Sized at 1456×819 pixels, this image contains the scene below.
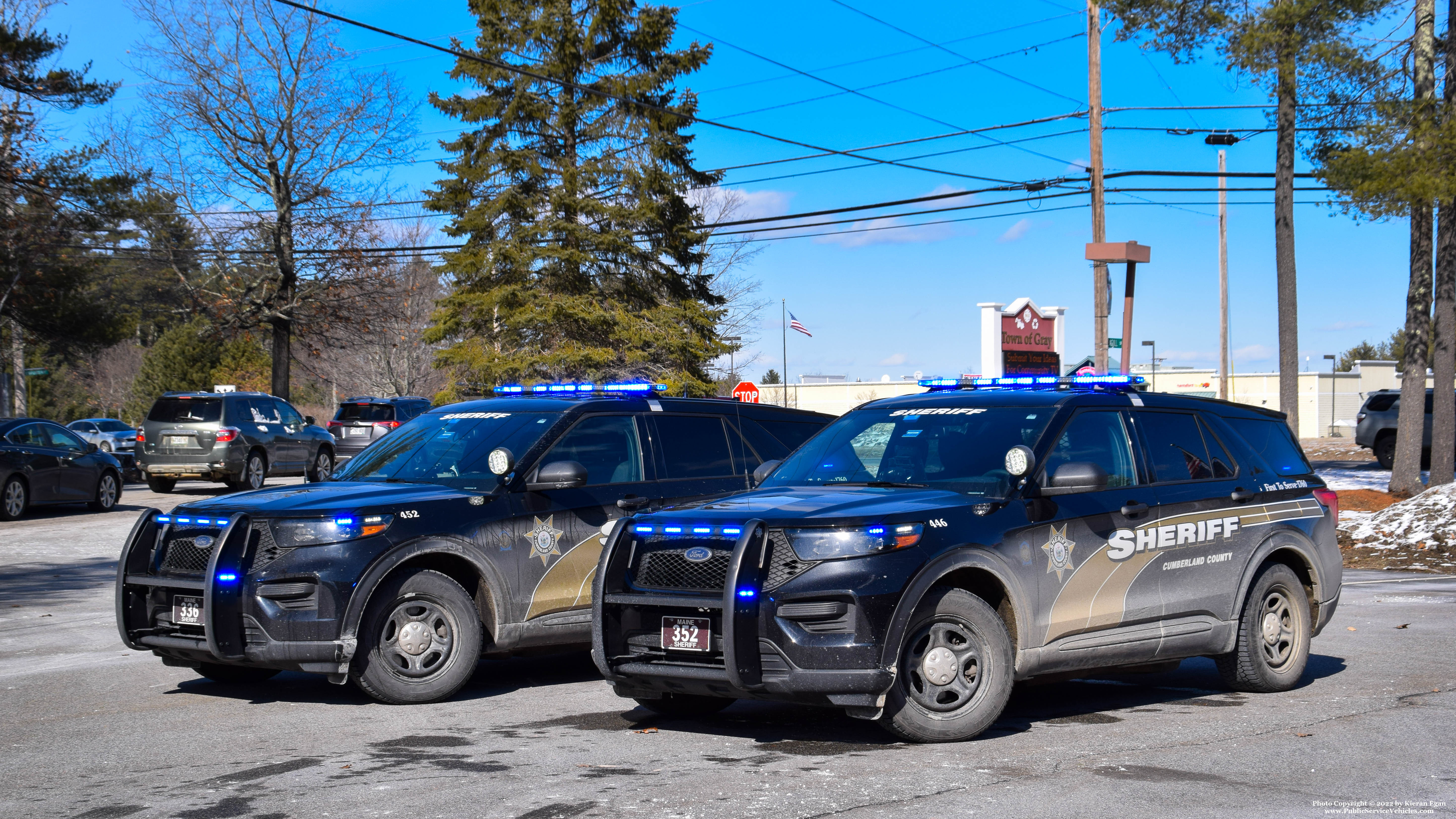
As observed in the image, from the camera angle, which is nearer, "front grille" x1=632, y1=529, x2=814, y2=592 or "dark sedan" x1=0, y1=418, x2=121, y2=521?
"front grille" x1=632, y1=529, x2=814, y2=592

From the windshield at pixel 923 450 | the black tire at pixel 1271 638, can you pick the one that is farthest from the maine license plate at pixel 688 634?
the black tire at pixel 1271 638

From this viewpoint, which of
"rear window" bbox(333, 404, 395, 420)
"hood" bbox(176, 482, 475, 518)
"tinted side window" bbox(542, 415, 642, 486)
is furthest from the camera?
"rear window" bbox(333, 404, 395, 420)

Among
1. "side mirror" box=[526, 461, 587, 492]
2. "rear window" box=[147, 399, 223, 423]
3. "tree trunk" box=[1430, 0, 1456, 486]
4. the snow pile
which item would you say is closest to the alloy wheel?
"side mirror" box=[526, 461, 587, 492]

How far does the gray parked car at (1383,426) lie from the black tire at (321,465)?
23664 millimetres

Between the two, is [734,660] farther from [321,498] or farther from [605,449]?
[605,449]

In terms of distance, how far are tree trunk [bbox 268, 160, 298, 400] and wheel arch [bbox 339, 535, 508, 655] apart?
3111 centimetres

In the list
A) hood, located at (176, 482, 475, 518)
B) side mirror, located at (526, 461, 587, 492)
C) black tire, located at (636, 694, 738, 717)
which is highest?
side mirror, located at (526, 461, 587, 492)

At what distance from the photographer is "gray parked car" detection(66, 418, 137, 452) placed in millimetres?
38844

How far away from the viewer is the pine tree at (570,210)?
3419 centimetres

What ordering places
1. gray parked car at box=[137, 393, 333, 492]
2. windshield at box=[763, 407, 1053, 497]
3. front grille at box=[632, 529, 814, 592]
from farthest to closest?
gray parked car at box=[137, 393, 333, 492] < windshield at box=[763, 407, 1053, 497] < front grille at box=[632, 529, 814, 592]

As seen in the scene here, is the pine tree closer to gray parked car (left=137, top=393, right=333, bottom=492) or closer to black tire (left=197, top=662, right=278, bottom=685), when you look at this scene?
gray parked car (left=137, top=393, right=333, bottom=492)

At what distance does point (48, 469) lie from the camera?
2030cm

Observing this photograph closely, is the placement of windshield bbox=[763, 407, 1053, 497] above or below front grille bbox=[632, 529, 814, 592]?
above

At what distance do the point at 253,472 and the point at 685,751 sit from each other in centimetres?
2060
